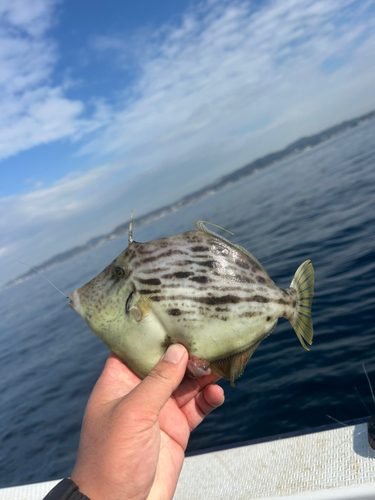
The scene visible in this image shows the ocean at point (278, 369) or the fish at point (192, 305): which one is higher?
the fish at point (192, 305)

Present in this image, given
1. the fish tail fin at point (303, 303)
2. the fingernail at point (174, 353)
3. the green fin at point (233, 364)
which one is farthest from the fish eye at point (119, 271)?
the fish tail fin at point (303, 303)

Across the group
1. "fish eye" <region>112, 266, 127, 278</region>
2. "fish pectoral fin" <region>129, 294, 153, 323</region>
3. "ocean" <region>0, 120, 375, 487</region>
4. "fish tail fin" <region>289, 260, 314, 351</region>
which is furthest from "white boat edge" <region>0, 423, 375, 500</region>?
"fish eye" <region>112, 266, 127, 278</region>

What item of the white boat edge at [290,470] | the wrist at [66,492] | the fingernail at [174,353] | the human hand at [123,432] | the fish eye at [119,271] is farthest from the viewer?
the white boat edge at [290,470]

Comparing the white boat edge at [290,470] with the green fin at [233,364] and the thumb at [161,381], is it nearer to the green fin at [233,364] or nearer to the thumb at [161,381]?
the green fin at [233,364]

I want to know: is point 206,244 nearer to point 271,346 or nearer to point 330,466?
point 330,466

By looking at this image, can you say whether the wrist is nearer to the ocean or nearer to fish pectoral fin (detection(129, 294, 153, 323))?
fish pectoral fin (detection(129, 294, 153, 323))

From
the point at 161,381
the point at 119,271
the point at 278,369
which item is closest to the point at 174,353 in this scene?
the point at 161,381

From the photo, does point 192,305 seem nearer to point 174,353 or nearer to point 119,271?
point 174,353

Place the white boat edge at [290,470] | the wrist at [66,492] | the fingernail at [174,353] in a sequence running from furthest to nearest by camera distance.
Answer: the white boat edge at [290,470] → the fingernail at [174,353] → the wrist at [66,492]
